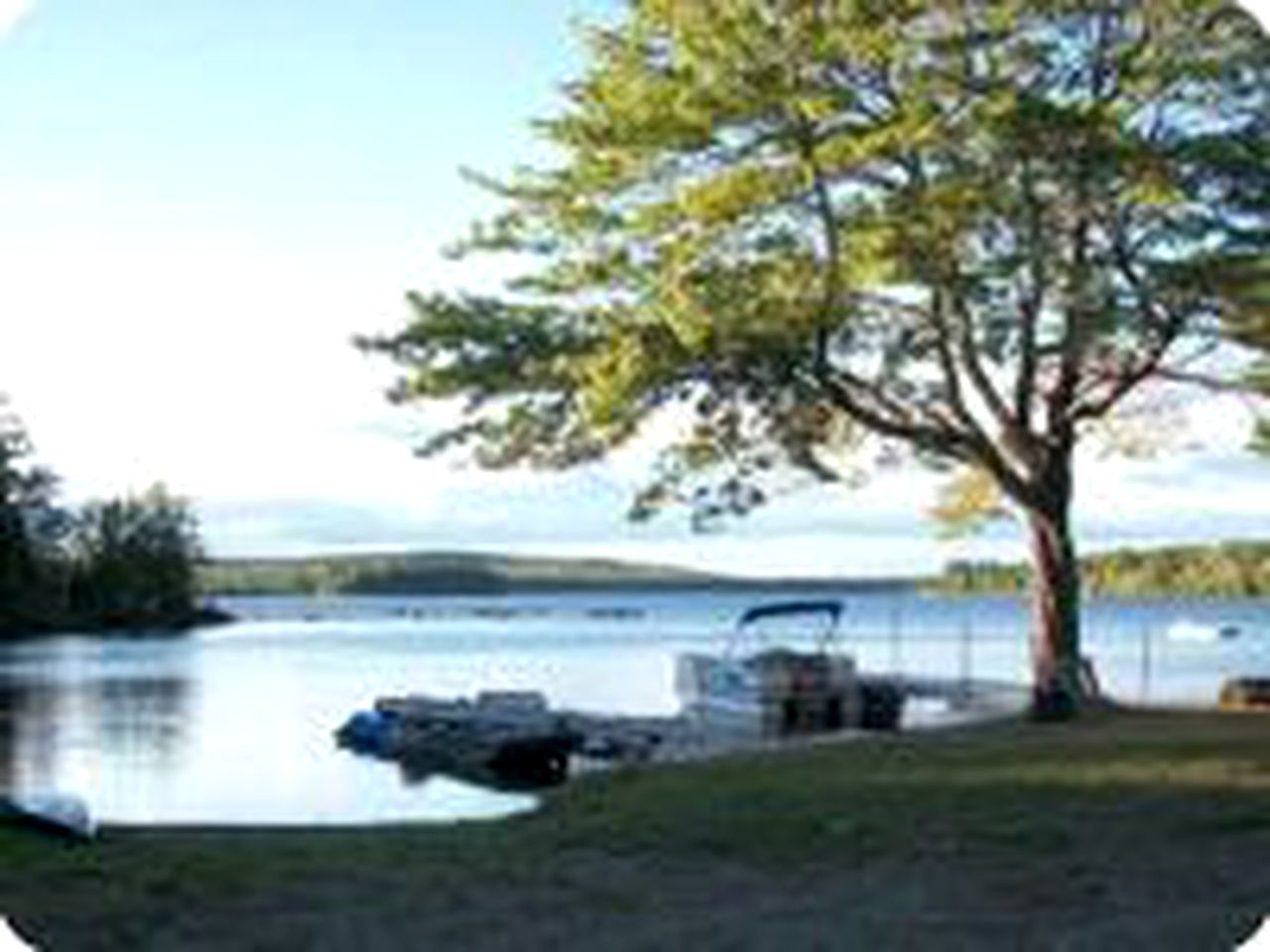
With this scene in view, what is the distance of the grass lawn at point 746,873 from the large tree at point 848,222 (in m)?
5.48

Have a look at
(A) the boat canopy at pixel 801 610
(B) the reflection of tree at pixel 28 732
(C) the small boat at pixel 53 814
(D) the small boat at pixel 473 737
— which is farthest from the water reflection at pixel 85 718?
(C) the small boat at pixel 53 814

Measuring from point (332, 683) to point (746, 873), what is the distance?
4897 cm

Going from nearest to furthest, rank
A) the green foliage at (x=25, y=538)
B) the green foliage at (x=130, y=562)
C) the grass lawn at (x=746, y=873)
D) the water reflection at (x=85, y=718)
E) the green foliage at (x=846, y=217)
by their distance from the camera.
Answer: the grass lawn at (x=746, y=873), the green foliage at (x=846, y=217), the water reflection at (x=85, y=718), the green foliage at (x=25, y=538), the green foliage at (x=130, y=562)

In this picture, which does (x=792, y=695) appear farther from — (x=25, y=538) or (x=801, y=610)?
(x=25, y=538)

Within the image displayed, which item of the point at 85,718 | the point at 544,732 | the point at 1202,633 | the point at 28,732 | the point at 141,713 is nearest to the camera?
the point at 544,732

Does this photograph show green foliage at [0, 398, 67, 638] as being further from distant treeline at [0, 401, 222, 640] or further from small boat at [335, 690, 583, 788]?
small boat at [335, 690, 583, 788]

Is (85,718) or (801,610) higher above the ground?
(801,610)

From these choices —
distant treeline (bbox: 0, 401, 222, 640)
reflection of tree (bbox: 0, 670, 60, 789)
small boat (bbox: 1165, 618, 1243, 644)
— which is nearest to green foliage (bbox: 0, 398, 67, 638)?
distant treeline (bbox: 0, 401, 222, 640)

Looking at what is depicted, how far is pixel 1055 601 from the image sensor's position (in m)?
23.7

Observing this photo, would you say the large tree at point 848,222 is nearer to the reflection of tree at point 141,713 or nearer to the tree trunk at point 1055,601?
the tree trunk at point 1055,601

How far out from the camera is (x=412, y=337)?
2302 cm

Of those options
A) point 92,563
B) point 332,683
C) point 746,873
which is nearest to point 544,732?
point 746,873

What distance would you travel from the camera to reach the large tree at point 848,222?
69.3 ft

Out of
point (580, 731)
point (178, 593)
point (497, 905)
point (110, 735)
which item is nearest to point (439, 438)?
point (580, 731)
